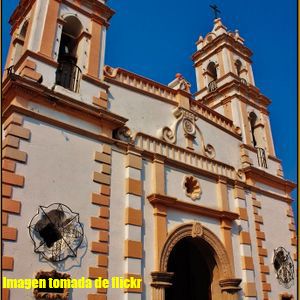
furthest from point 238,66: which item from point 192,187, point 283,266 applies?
point 283,266

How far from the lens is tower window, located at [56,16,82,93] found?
1223cm

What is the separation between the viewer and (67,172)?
10500mm

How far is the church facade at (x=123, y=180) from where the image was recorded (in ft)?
31.8

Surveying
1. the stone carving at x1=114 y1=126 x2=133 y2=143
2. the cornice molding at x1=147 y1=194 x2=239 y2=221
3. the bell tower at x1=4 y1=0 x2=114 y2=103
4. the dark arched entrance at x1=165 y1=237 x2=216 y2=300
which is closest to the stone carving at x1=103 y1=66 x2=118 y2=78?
the bell tower at x1=4 y1=0 x2=114 y2=103

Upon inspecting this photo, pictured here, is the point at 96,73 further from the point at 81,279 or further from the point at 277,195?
the point at 277,195

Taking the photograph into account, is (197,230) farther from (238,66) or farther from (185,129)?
(238,66)

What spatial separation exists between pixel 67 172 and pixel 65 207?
97 cm

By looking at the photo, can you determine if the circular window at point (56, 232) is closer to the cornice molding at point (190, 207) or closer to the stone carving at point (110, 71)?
the cornice molding at point (190, 207)

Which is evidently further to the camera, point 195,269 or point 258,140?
point 258,140

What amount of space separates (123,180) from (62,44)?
5324 millimetres

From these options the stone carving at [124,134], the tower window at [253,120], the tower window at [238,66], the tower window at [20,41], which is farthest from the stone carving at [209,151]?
the tower window at [20,41]

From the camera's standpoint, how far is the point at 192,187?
1395 centimetres

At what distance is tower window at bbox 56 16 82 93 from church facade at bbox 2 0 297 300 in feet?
0.14

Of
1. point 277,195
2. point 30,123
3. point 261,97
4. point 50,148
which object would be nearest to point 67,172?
point 50,148
